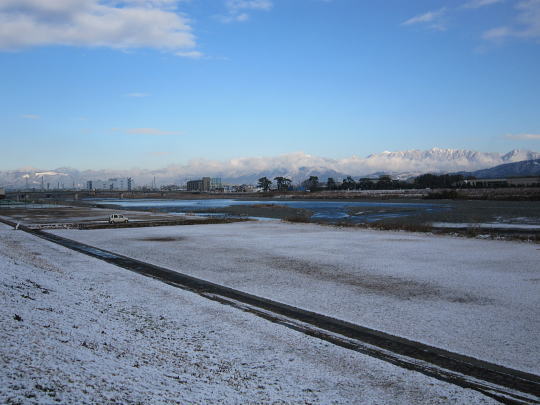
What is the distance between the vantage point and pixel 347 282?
12914mm

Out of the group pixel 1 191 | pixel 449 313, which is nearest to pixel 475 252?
pixel 449 313

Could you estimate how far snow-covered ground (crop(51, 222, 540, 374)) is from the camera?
822 cm

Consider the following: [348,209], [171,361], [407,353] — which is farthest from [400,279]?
[348,209]

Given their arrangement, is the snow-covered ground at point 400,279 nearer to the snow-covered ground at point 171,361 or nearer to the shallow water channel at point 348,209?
the snow-covered ground at point 171,361

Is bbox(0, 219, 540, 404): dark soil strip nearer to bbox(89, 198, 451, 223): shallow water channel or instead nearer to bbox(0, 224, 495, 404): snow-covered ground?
bbox(0, 224, 495, 404): snow-covered ground

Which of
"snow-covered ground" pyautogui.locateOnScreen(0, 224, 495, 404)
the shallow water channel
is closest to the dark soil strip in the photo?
"snow-covered ground" pyautogui.locateOnScreen(0, 224, 495, 404)

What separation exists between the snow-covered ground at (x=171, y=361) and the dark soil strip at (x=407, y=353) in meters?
0.31

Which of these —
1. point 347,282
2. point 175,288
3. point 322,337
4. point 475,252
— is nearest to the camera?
point 322,337

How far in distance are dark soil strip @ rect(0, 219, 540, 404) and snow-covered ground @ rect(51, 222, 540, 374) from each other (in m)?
0.35

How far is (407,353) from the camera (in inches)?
279

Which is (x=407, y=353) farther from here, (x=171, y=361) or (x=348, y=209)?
(x=348, y=209)

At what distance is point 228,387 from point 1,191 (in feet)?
546

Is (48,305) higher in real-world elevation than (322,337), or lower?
higher

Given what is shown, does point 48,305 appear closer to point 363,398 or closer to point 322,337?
point 322,337
